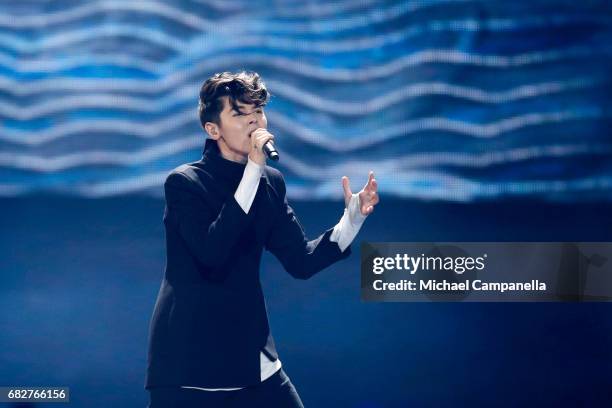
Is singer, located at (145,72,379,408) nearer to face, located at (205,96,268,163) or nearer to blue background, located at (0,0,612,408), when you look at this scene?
face, located at (205,96,268,163)

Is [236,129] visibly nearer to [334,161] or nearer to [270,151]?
[270,151]

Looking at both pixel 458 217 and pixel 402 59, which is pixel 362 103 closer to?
pixel 402 59

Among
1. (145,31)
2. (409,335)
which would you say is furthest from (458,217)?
(145,31)

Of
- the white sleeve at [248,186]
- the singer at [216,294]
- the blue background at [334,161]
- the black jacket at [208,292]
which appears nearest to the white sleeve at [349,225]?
the singer at [216,294]

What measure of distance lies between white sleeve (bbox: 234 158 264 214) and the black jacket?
0.02 metres

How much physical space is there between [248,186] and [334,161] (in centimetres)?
111

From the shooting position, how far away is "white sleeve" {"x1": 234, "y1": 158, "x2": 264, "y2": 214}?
235 cm

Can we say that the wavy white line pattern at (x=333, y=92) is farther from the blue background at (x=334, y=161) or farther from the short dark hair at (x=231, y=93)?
the short dark hair at (x=231, y=93)

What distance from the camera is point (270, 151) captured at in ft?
7.75

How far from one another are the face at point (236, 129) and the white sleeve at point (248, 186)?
229 millimetres

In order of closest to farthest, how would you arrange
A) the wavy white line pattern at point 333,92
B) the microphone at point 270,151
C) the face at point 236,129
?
the microphone at point 270,151 → the face at point 236,129 → the wavy white line pattern at point 333,92

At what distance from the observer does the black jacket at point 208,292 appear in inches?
94.4

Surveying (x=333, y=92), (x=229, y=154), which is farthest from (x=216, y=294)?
(x=333, y=92)

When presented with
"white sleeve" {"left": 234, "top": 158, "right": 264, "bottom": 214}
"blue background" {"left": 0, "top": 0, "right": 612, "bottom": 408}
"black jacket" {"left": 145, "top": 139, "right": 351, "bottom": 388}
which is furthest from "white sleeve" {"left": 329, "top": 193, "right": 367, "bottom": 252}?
"blue background" {"left": 0, "top": 0, "right": 612, "bottom": 408}
